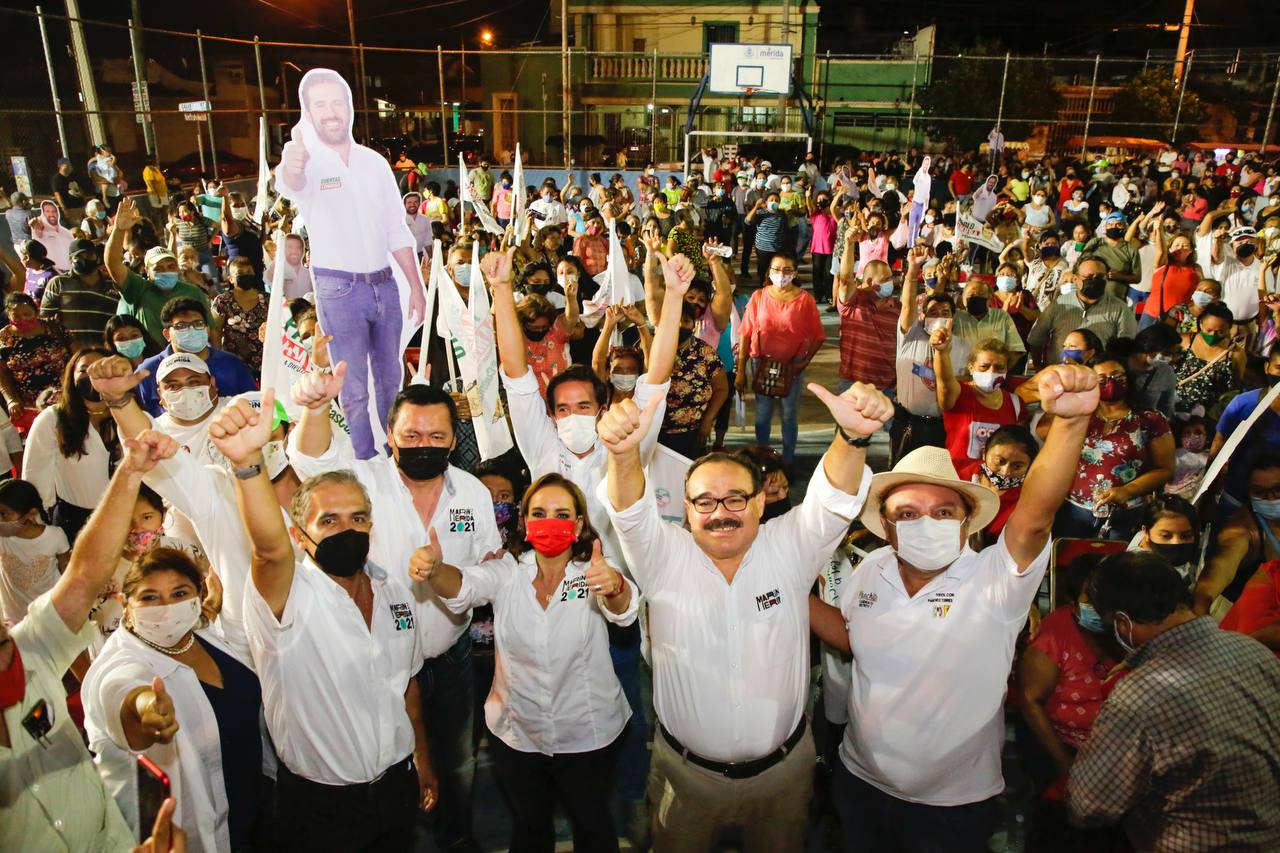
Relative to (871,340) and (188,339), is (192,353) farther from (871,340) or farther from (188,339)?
(871,340)

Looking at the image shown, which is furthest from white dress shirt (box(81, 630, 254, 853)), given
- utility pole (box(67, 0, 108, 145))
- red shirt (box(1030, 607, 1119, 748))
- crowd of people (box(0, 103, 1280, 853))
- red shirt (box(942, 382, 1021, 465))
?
utility pole (box(67, 0, 108, 145))

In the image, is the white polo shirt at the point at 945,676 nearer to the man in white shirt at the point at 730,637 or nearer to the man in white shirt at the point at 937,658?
the man in white shirt at the point at 937,658

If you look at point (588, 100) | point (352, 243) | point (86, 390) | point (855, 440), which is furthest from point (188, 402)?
point (588, 100)

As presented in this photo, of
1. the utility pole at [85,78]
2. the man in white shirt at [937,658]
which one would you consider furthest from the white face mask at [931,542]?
the utility pole at [85,78]

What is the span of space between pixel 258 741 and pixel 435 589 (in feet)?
2.87

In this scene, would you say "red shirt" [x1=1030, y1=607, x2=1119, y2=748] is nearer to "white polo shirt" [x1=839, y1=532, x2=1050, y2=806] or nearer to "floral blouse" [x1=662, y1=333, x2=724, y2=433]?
"white polo shirt" [x1=839, y1=532, x2=1050, y2=806]

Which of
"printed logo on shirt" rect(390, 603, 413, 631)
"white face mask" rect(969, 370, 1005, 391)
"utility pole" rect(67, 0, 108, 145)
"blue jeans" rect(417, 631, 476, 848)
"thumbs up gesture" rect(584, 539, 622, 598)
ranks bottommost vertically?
"blue jeans" rect(417, 631, 476, 848)

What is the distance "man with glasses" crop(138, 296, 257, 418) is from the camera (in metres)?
4.90

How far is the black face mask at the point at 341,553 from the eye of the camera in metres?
2.76

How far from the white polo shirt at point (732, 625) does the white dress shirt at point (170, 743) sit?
4.73 feet

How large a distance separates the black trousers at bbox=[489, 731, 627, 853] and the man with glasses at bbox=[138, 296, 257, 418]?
2.95 metres

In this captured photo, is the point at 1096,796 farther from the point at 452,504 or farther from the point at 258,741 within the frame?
the point at 258,741

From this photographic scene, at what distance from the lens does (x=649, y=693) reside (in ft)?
14.8

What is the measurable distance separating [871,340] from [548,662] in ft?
14.5
